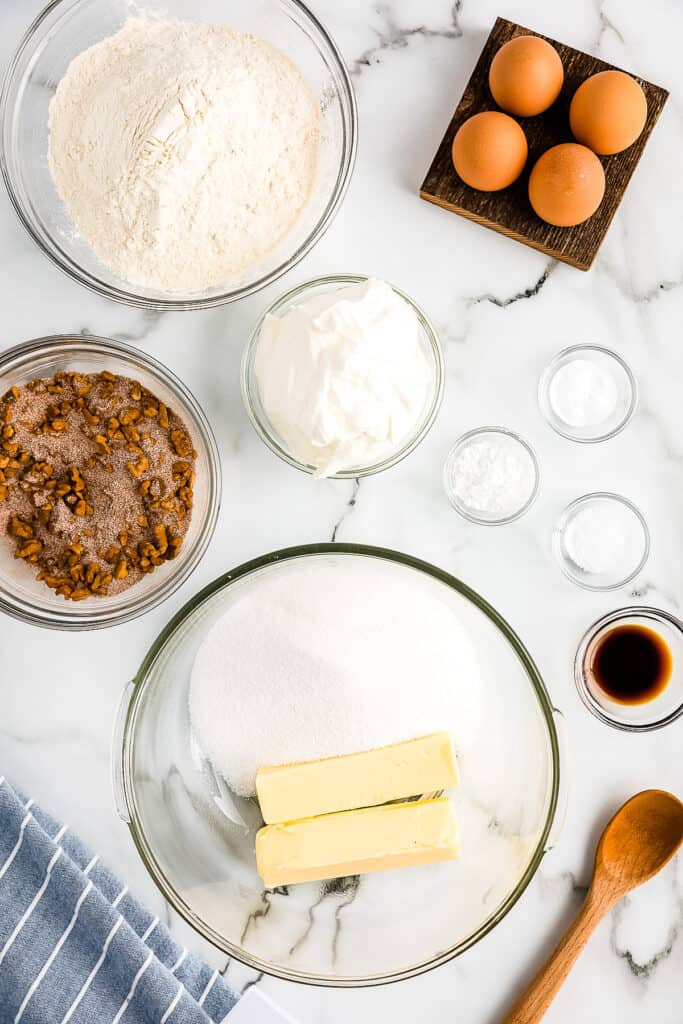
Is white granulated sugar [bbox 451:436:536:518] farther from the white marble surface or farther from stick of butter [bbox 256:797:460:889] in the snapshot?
stick of butter [bbox 256:797:460:889]

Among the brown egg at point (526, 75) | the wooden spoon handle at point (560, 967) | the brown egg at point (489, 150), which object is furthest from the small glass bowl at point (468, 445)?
the wooden spoon handle at point (560, 967)

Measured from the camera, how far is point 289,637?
1093 mm

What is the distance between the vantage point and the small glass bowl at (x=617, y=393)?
129cm

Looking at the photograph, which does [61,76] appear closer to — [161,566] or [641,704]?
[161,566]

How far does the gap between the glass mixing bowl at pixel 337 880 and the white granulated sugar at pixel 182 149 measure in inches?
18.3

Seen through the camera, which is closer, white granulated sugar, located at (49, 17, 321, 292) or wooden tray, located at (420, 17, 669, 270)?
white granulated sugar, located at (49, 17, 321, 292)

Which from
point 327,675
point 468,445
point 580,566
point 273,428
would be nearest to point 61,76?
point 273,428

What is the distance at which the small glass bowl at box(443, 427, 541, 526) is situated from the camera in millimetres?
1271

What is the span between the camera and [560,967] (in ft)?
4.15

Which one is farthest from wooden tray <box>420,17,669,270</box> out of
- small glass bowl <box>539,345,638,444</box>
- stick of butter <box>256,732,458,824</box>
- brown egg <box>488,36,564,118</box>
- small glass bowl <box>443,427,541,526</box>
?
stick of butter <box>256,732,458,824</box>

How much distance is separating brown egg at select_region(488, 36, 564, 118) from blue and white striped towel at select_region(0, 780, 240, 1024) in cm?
128

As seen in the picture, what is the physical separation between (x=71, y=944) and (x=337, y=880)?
1.45 ft

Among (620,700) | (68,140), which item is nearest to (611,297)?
(620,700)

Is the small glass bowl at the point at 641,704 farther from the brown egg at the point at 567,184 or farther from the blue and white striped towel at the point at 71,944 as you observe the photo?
the blue and white striped towel at the point at 71,944
